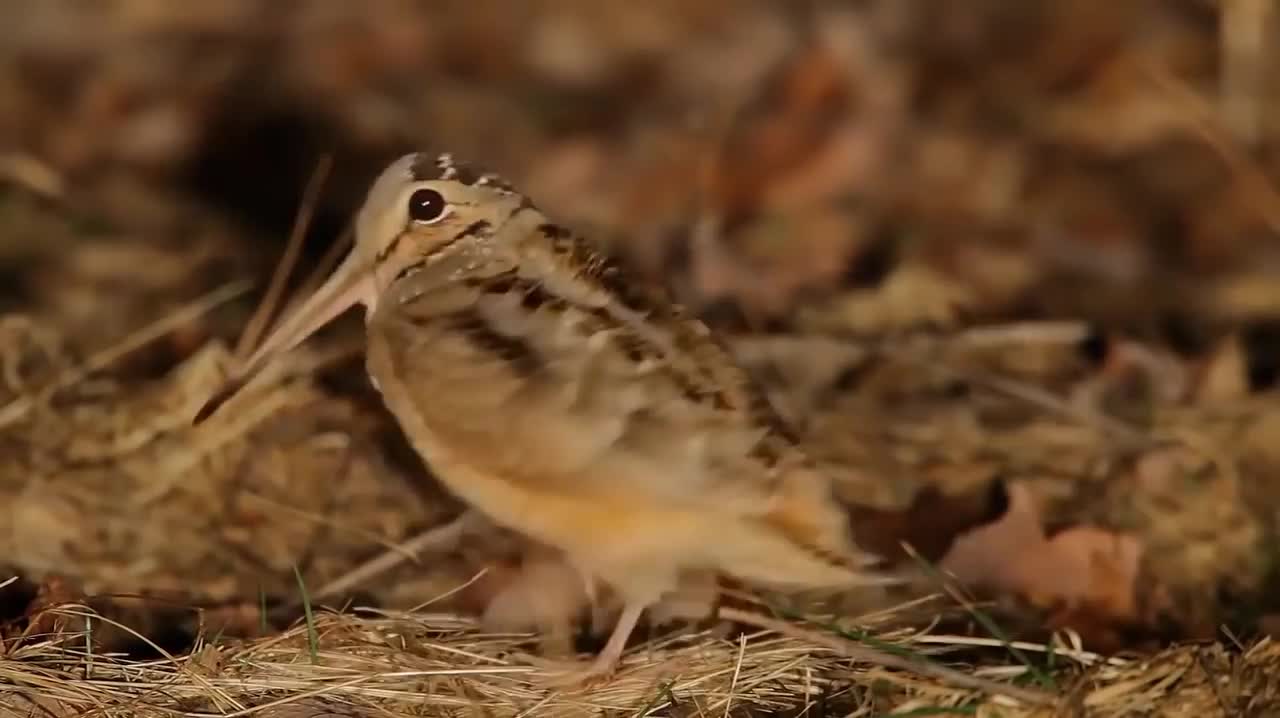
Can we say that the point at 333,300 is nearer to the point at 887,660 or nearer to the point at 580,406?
the point at 580,406

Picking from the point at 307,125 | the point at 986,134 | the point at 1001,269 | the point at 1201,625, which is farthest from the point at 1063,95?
the point at 1201,625

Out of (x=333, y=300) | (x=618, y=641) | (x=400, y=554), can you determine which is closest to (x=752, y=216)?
(x=400, y=554)

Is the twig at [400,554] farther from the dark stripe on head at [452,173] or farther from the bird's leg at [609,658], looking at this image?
the dark stripe on head at [452,173]

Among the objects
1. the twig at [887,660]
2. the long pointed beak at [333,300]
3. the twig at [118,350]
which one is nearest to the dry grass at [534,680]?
the twig at [887,660]

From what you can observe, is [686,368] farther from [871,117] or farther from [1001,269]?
[871,117]

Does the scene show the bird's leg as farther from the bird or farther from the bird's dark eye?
the bird's dark eye
